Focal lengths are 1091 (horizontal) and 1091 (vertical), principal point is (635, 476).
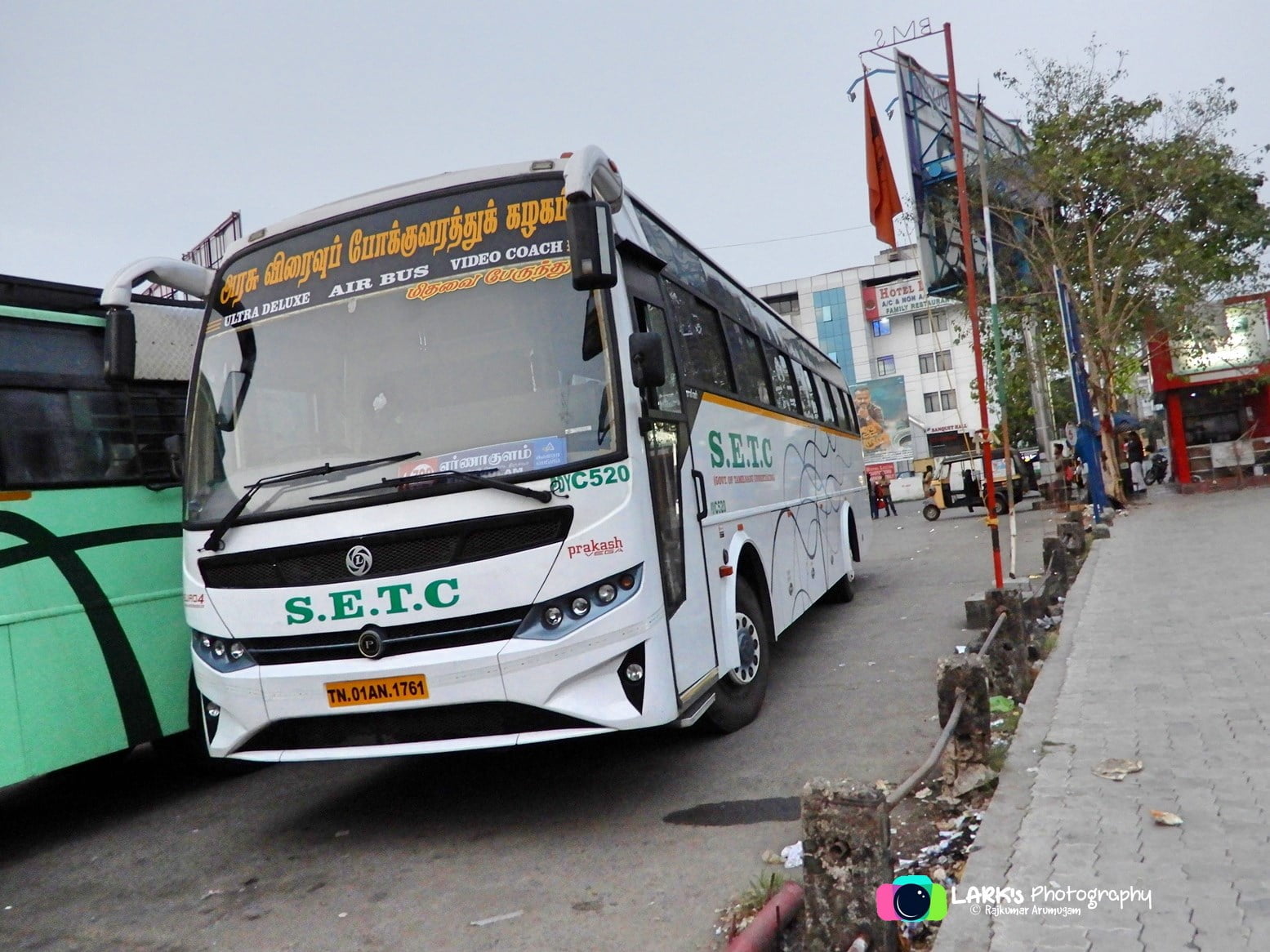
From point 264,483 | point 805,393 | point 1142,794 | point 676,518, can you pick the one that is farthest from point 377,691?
point 805,393

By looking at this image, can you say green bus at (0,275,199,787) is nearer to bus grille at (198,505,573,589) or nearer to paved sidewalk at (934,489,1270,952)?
bus grille at (198,505,573,589)

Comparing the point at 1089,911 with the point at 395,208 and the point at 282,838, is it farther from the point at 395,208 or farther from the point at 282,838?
the point at 395,208

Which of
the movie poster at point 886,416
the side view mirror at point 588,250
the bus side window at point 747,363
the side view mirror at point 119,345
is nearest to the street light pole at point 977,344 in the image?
the bus side window at point 747,363

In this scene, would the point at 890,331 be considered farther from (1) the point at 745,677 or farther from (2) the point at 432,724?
(2) the point at 432,724

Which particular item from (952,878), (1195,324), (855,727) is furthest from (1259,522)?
(952,878)

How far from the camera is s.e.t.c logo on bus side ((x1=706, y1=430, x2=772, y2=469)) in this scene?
21.5ft

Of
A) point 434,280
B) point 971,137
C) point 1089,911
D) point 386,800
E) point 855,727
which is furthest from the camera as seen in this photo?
point 971,137

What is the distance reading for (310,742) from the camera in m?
5.06

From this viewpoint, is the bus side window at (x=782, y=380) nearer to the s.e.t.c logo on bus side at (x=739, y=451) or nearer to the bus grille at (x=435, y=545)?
the s.e.t.c logo on bus side at (x=739, y=451)

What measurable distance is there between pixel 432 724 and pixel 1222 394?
95.0ft

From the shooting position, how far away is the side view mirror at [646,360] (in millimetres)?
5098

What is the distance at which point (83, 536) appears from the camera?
5887 millimetres

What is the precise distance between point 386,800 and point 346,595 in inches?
66.3

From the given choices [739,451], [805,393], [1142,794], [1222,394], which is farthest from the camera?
[1222,394]
